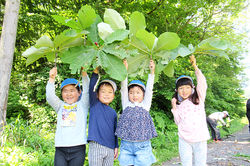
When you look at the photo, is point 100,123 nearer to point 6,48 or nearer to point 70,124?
point 70,124

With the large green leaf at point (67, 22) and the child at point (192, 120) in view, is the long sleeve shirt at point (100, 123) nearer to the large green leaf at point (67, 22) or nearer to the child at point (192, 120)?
the large green leaf at point (67, 22)

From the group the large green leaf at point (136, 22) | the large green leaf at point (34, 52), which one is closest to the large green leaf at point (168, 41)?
the large green leaf at point (136, 22)

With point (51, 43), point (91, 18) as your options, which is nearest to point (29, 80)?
point (51, 43)

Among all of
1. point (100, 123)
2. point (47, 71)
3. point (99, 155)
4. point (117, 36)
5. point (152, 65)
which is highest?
point (47, 71)

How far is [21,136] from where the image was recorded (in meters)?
3.59

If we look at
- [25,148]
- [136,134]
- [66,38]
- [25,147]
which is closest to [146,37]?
[66,38]

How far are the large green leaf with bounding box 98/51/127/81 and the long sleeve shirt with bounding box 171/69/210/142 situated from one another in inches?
48.2

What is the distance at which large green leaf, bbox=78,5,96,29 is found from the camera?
5.20 ft

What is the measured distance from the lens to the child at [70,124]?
6.97 ft

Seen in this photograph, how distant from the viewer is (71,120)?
7.24 ft

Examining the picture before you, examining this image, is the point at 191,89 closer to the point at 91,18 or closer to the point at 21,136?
the point at 91,18

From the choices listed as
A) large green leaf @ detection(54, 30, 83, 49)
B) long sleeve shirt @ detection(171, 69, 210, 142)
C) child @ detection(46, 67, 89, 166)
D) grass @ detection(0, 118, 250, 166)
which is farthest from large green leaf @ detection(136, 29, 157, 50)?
grass @ detection(0, 118, 250, 166)

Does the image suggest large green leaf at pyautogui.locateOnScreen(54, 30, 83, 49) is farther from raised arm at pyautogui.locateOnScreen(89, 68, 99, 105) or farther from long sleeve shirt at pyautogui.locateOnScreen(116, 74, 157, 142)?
long sleeve shirt at pyautogui.locateOnScreen(116, 74, 157, 142)

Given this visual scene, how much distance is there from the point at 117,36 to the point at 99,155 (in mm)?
1248
